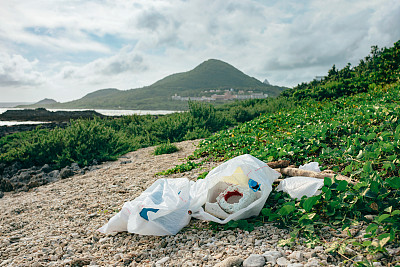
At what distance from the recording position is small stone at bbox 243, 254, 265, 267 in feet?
6.54

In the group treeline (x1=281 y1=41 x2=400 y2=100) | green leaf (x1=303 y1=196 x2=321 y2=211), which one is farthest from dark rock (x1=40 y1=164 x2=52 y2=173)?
treeline (x1=281 y1=41 x2=400 y2=100)

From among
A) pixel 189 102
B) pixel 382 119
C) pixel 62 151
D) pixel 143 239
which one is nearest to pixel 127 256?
pixel 143 239

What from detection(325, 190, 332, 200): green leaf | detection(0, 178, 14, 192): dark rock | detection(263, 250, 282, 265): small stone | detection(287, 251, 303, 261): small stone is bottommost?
detection(0, 178, 14, 192): dark rock

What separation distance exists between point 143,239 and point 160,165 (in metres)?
3.20

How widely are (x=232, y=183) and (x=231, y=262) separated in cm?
98

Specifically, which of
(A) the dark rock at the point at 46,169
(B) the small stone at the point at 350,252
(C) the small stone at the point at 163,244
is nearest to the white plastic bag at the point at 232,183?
(C) the small stone at the point at 163,244

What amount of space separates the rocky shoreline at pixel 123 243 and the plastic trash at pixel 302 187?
483mm

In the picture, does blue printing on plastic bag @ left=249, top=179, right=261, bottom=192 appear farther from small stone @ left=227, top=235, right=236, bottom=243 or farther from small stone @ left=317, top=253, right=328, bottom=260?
small stone @ left=317, top=253, right=328, bottom=260

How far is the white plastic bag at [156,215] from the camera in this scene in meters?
2.65

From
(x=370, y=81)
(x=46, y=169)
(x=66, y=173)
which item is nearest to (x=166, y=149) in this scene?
(x=66, y=173)

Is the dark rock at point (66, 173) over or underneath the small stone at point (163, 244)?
underneath

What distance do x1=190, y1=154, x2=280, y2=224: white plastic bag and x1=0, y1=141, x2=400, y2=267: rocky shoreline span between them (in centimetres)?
16

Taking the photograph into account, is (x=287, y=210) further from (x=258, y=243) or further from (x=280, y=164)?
(x=280, y=164)

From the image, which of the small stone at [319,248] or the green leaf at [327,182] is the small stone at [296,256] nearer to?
the small stone at [319,248]
